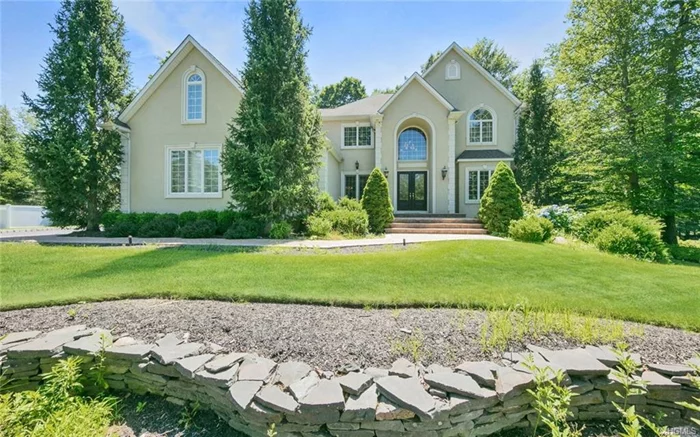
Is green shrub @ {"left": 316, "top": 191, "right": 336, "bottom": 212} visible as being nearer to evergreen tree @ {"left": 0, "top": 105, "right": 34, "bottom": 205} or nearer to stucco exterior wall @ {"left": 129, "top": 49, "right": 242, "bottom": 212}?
stucco exterior wall @ {"left": 129, "top": 49, "right": 242, "bottom": 212}

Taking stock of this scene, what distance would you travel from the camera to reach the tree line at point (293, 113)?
444 inches

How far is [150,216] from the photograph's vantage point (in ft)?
40.2

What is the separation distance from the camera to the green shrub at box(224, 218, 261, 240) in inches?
427

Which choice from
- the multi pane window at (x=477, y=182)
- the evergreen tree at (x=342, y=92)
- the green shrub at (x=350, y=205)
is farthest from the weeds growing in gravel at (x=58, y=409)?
the evergreen tree at (x=342, y=92)

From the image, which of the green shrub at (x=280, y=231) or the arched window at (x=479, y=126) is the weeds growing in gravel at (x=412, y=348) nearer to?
the green shrub at (x=280, y=231)

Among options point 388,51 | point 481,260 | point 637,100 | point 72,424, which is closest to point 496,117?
point 637,100

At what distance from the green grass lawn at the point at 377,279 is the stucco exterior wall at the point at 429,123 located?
8.56 m

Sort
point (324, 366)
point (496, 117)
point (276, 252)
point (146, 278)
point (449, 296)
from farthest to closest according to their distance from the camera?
point (496, 117) → point (276, 252) → point (146, 278) → point (449, 296) → point (324, 366)

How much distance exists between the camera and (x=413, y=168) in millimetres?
17156

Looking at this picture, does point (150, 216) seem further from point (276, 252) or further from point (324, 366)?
point (324, 366)

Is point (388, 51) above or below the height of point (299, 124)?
above

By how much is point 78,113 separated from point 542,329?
16.6m

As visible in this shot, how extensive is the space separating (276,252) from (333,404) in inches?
241

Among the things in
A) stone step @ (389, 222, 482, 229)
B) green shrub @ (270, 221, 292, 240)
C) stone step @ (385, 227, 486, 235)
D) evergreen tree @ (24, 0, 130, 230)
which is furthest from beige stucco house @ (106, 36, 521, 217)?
stone step @ (385, 227, 486, 235)
